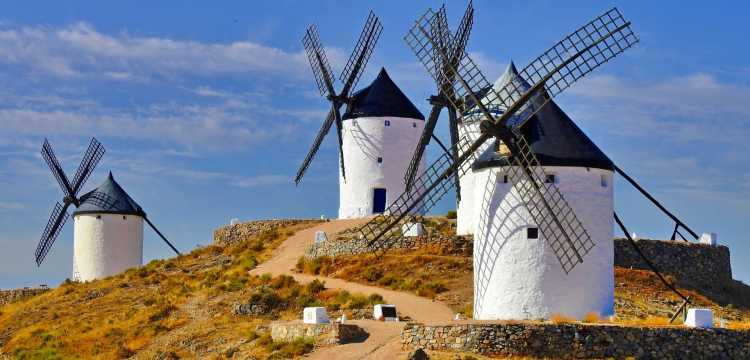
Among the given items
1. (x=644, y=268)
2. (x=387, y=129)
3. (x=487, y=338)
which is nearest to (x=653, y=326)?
(x=487, y=338)

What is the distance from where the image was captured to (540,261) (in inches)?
1228

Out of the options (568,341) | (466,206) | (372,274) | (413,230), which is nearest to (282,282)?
(372,274)

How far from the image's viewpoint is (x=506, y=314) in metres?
31.4

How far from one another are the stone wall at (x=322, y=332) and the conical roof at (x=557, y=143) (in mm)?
5500

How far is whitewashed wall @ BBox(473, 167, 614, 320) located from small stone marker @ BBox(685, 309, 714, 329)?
355 centimetres

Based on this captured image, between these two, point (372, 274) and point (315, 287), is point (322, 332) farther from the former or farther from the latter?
point (372, 274)

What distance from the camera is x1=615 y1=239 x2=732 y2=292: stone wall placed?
136 ft

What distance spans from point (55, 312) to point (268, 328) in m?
13.7

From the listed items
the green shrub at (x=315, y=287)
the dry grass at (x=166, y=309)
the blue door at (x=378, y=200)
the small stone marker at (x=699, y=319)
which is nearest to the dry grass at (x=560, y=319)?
the small stone marker at (x=699, y=319)

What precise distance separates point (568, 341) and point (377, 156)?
22.9 meters

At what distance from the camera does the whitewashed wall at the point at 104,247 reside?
177 ft

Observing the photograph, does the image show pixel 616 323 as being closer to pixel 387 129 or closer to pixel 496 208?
pixel 496 208

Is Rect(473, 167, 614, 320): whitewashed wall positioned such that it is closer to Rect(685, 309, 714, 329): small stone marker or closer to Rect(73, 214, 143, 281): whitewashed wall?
Rect(685, 309, 714, 329): small stone marker

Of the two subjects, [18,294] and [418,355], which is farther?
[18,294]
